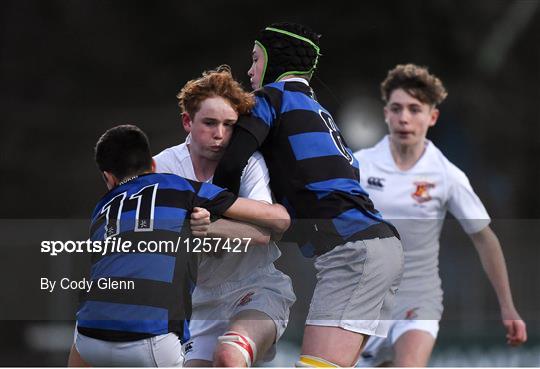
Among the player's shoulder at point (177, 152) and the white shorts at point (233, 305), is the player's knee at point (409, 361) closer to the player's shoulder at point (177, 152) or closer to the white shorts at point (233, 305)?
the white shorts at point (233, 305)

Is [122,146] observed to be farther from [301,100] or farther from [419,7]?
[419,7]

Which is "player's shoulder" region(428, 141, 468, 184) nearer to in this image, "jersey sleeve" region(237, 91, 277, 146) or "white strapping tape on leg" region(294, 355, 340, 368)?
"jersey sleeve" region(237, 91, 277, 146)

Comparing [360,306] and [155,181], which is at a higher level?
[155,181]

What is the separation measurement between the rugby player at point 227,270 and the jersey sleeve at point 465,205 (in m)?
1.59

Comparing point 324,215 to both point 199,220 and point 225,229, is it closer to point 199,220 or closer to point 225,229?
point 225,229

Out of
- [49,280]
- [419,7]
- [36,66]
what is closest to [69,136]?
[36,66]

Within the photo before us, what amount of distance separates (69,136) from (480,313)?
332 centimetres

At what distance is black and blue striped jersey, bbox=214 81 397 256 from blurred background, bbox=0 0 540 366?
372 centimetres

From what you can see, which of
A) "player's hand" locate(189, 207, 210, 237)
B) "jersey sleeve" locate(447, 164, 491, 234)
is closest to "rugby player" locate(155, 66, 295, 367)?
"player's hand" locate(189, 207, 210, 237)

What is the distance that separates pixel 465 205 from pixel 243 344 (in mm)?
2081

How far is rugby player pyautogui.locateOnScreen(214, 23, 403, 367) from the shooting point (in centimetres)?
394

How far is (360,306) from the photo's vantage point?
398 centimetres

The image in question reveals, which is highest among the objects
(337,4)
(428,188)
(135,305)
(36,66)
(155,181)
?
(337,4)

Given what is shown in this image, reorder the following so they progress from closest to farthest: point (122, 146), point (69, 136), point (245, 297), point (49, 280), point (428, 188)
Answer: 1. point (122, 146)
2. point (245, 297)
3. point (428, 188)
4. point (49, 280)
5. point (69, 136)
